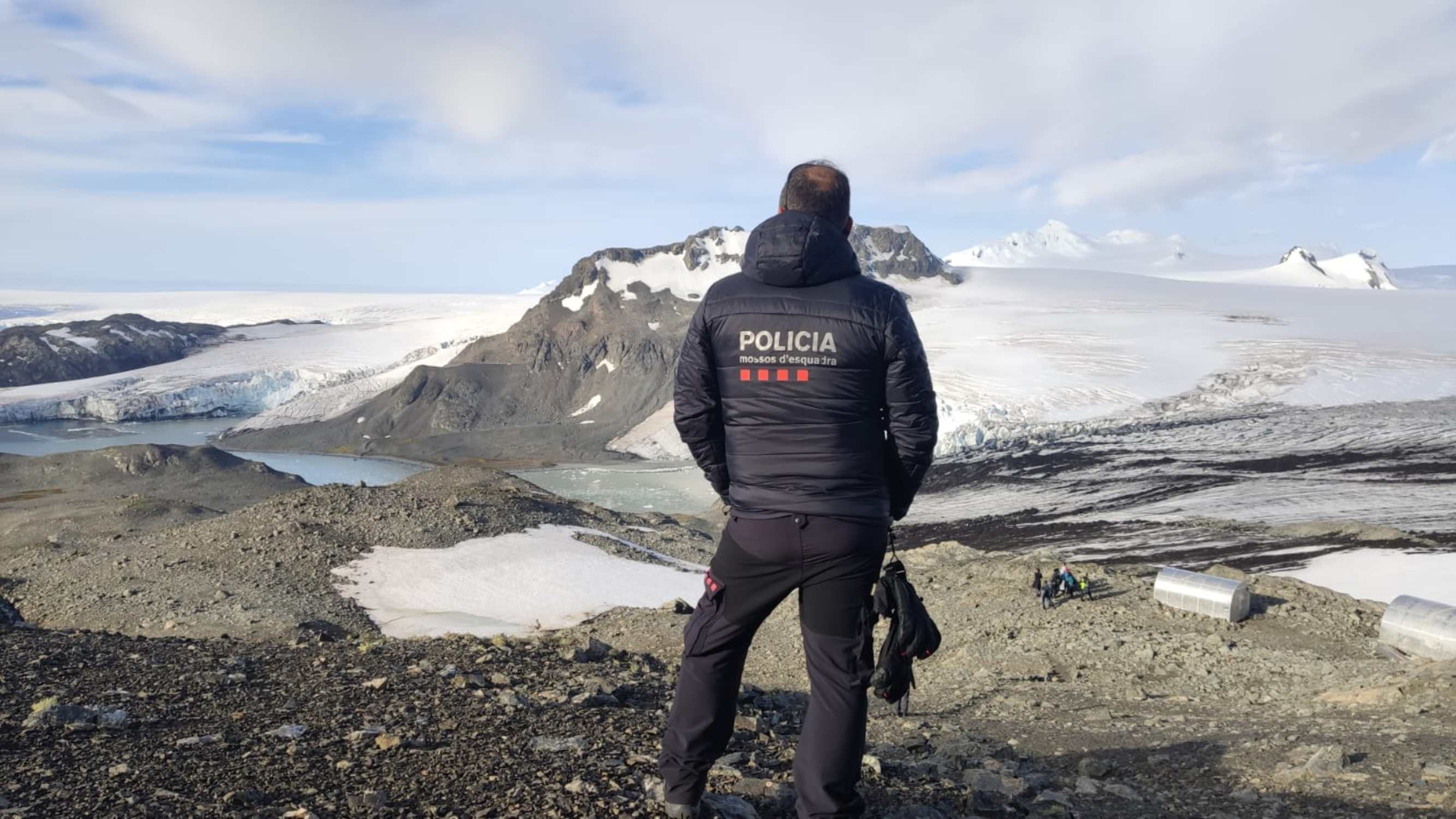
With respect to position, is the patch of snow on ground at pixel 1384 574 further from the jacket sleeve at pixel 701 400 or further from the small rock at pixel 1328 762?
the jacket sleeve at pixel 701 400

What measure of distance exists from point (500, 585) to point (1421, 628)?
46.5 ft

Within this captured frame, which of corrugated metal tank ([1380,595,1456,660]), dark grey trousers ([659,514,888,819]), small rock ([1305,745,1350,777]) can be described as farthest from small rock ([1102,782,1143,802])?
corrugated metal tank ([1380,595,1456,660])

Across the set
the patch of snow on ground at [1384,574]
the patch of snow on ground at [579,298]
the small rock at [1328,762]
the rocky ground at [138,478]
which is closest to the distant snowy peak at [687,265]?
Result: the patch of snow on ground at [579,298]

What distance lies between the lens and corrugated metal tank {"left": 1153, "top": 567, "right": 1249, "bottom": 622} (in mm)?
12312

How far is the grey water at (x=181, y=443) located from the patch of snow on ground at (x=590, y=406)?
14.6 metres

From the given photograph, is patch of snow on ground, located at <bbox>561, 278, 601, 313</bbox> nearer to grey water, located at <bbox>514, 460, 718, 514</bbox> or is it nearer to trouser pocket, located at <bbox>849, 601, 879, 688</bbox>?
grey water, located at <bbox>514, 460, 718, 514</bbox>

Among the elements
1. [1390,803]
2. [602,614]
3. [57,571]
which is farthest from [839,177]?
[57,571]

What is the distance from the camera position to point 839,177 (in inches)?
157

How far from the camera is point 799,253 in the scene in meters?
3.73

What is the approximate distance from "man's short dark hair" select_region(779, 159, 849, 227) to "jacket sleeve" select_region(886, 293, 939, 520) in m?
0.44

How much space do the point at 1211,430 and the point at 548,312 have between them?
6242 centimetres

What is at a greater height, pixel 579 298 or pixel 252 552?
pixel 579 298

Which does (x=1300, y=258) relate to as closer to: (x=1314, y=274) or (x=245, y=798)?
(x=1314, y=274)

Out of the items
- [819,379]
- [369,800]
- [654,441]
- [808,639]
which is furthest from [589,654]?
[654,441]
